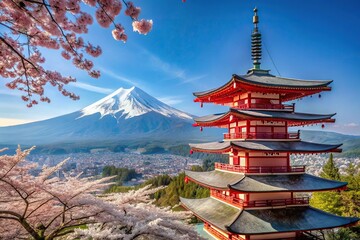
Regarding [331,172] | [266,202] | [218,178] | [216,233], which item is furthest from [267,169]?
[331,172]

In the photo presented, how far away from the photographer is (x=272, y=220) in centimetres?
1035

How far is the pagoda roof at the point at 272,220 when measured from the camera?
9.78 meters

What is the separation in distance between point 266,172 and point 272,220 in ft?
6.52

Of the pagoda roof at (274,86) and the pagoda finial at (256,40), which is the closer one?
the pagoda roof at (274,86)

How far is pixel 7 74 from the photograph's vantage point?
552cm

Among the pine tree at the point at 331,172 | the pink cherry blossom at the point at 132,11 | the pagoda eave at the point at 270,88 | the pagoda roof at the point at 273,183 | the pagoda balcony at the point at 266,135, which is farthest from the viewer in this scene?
the pine tree at the point at 331,172

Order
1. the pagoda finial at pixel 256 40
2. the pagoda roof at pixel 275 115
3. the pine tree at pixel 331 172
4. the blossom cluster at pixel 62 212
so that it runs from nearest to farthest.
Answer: the blossom cluster at pixel 62 212 < the pagoda roof at pixel 275 115 < the pagoda finial at pixel 256 40 < the pine tree at pixel 331 172

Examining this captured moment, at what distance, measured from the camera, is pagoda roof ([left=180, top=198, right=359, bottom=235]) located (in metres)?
9.78

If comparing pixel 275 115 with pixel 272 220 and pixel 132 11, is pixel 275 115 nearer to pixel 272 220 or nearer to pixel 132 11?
pixel 272 220

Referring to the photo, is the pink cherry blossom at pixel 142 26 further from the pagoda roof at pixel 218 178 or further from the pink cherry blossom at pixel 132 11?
the pagoda roof at pixel 218 178

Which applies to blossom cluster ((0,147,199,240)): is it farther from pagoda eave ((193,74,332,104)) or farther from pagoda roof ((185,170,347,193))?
pagoda eave ((193,74,332,104))

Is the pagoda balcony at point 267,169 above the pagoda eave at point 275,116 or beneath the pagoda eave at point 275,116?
beneath

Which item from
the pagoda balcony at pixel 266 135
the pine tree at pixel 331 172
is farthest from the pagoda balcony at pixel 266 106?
the pine tree at pixel 331 172

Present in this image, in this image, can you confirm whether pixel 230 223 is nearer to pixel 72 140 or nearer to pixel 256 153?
pixel 256 153
